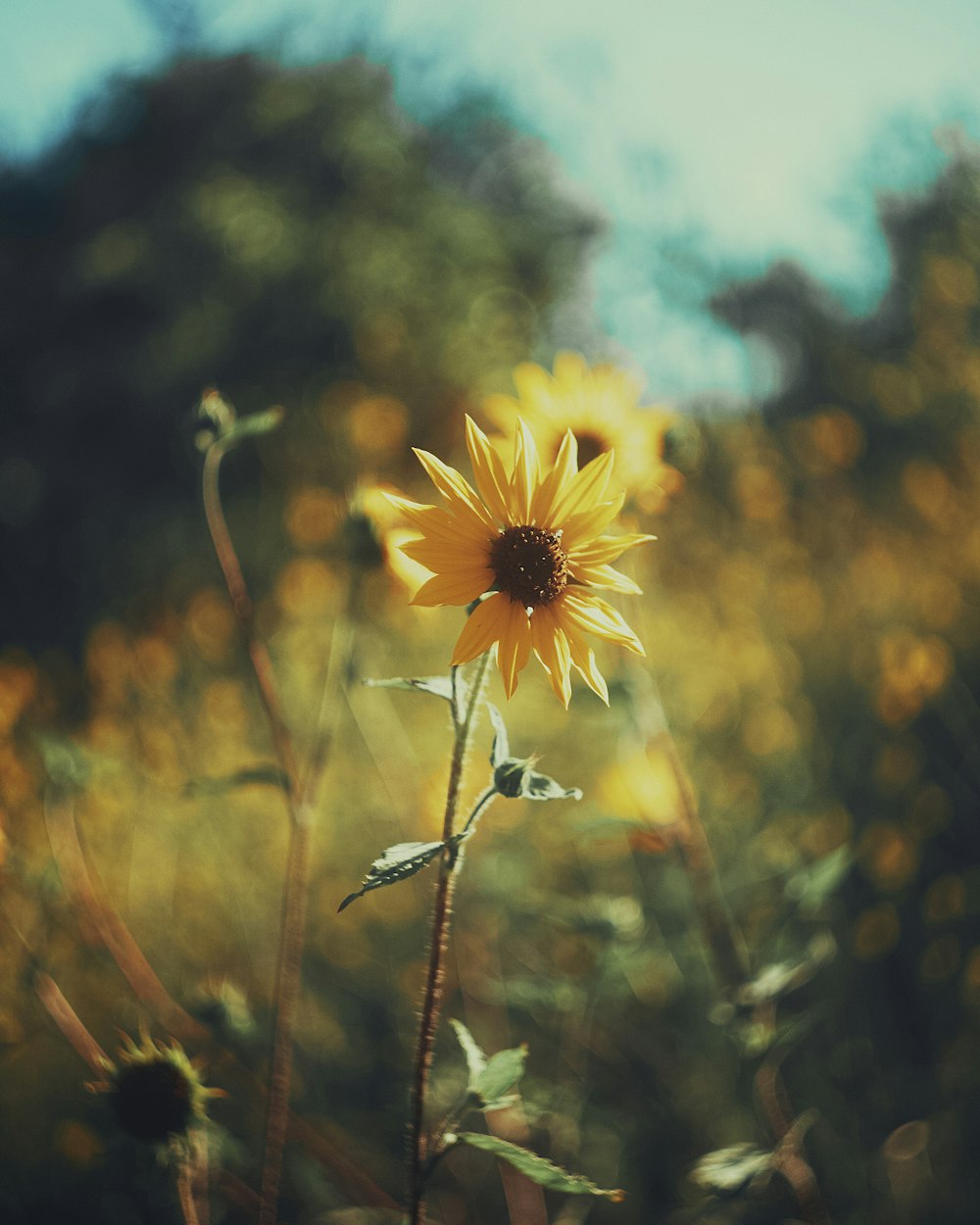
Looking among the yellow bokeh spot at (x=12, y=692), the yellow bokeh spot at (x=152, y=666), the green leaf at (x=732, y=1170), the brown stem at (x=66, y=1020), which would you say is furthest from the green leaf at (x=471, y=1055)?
the yellow bokeh spot at (x=152, y=666)

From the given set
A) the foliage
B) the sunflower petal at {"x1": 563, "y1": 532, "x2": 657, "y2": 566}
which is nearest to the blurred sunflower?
the foliage

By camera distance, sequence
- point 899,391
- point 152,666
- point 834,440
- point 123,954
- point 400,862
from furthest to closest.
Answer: point 899,391 < point 834,440 < point 152,666 < point 123,954 < point 400,862

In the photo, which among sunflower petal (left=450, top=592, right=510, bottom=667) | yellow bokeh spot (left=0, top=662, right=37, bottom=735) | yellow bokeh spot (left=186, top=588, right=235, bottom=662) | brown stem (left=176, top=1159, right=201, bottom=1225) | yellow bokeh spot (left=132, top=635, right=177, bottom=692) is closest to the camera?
Answer: sunflower petal (left=450, top=592, right=510, bottom=667)

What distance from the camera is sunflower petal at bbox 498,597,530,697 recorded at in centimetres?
80

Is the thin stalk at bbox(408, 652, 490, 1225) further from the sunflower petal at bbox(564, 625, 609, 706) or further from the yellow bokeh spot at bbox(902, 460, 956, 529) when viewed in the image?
the yellow bokeh spot at bbox(902, 460, 956, 529)

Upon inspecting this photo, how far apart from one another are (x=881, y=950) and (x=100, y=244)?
6.55 metres

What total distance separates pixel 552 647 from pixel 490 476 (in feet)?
0.64

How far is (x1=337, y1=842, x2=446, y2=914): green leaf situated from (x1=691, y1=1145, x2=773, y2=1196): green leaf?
2.43ft

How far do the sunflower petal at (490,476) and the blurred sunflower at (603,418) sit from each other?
639mm

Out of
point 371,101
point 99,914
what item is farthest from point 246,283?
point 99,914

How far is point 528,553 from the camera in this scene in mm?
853

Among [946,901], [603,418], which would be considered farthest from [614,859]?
[603,418]

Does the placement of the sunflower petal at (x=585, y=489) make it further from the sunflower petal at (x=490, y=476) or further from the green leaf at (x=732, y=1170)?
the green leaf at (x=732, y=1170)

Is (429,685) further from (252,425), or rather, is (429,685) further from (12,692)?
(12,692)
